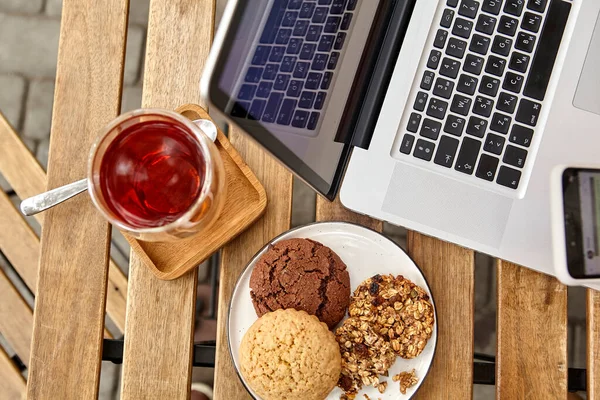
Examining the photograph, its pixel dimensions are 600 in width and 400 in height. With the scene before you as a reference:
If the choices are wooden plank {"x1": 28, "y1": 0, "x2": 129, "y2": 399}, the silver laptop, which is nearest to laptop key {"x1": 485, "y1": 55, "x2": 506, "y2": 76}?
the silver laptop

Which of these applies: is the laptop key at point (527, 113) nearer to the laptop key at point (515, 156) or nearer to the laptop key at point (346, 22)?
the laptop key at point (515, 156)

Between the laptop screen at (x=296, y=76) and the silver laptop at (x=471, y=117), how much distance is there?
17 millimetres

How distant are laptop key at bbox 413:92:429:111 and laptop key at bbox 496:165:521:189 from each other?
0.39 feet

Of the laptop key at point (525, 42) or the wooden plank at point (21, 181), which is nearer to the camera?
the laptop key at point (525, 42)

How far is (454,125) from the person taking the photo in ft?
2.32

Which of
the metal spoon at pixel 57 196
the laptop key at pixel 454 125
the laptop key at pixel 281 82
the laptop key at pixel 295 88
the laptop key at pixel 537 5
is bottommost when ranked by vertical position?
the metal spoon at pixel 57 196

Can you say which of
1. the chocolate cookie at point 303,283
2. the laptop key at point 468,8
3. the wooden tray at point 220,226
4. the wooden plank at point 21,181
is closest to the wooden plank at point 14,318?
the wooden plank at point 21,181

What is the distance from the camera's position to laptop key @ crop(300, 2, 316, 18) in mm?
544

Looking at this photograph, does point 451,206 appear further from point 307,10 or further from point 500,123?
point 307,10

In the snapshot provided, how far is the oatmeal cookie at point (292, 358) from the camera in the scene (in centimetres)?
64

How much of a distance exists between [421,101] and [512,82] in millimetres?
112

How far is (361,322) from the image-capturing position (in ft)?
2.21

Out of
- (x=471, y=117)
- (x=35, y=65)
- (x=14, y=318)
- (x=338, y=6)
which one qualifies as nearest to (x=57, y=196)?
(x=14, y=318)

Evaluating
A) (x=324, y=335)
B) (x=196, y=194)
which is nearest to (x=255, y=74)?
(x=196, y=194)
